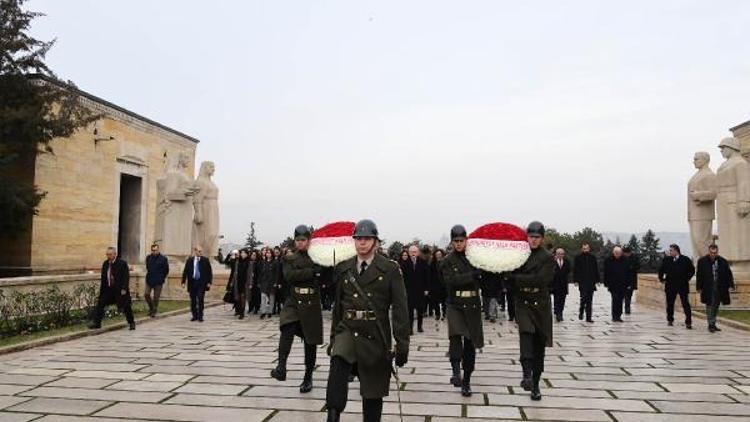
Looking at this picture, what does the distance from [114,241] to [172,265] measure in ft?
31.5

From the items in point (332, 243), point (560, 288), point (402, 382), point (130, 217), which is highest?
point (130, 217)

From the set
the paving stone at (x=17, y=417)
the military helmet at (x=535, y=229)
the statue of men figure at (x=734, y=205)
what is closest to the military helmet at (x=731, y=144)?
the statue of men figure at (x=734, y=205)

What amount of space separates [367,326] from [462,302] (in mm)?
2342

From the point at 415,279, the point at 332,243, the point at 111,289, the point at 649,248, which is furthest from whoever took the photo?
the point at 649,248

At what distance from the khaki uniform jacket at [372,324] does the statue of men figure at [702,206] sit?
45.0 ft

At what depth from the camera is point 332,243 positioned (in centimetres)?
578

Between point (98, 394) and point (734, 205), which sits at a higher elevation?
point (734, 205)

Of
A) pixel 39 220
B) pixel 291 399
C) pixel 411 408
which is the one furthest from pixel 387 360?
pixel 39 220

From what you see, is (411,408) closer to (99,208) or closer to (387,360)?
(387,360)

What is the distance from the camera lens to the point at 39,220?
21.8 m

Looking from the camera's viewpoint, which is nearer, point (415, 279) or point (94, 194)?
point (415, 279)

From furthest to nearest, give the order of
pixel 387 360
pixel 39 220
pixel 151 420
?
1. pixel 39 220
2. pixel 151 420
3. pixel 387 360

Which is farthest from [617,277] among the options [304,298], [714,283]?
[304,298]

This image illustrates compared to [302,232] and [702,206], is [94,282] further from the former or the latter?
[702,206]
